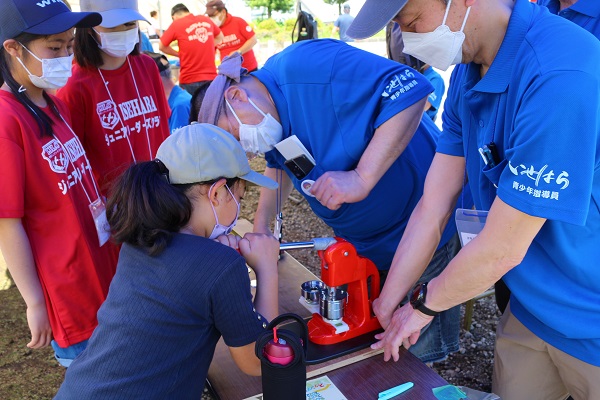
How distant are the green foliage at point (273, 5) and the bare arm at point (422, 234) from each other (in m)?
32.6

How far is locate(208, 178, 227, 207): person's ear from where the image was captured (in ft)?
4.27

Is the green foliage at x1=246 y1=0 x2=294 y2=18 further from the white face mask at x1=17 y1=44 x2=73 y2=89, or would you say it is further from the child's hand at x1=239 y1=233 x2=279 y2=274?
the child's hand at x1=239 y1=233 x2=279 y2=274

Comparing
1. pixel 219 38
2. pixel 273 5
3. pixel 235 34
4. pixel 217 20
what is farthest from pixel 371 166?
pixel 273 5

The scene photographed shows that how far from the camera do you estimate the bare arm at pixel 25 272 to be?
1606 mm

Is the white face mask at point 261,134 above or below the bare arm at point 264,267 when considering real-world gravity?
above

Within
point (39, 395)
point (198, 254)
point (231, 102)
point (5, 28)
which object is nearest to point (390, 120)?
point (231, 102)

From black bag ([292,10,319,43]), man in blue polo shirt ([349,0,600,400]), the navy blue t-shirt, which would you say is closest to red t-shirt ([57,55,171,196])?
the navy blue t-shirt

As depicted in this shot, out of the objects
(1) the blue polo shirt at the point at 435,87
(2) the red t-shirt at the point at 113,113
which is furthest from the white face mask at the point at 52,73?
(1) the blue polo shirt at the point at 435,87

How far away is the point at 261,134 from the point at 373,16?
0.69 metres

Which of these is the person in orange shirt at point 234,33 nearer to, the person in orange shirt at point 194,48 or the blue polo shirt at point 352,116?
the person in orange shirt at point 194,48

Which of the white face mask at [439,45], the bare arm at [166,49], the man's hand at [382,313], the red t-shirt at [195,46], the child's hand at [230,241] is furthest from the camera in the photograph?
the bare arm at [166,49]

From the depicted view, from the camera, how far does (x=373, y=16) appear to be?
1.17 metres

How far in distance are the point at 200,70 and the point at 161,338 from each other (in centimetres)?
535

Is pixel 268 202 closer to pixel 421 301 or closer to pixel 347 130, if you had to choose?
pixel 347 130
